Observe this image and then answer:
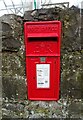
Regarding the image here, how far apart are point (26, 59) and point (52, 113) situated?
0.64 m

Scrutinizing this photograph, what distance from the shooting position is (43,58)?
7.18 ft

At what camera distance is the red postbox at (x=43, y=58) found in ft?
7.03

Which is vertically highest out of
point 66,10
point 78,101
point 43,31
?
point 66,10

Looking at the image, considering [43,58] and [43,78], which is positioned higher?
[43,58]

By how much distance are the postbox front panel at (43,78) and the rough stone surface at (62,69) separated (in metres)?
0.08

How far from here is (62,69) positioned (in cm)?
227

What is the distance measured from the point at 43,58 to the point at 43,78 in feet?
0.67

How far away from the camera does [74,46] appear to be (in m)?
2.23

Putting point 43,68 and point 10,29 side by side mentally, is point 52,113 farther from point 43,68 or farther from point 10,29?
point 10,29

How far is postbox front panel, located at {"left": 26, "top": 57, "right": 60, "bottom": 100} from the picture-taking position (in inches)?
86.3

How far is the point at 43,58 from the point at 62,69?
0.79 ft

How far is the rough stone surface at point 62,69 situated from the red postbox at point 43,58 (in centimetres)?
9

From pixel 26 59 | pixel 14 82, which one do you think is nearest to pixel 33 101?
pixel 14 82

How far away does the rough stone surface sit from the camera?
87.9 inches
